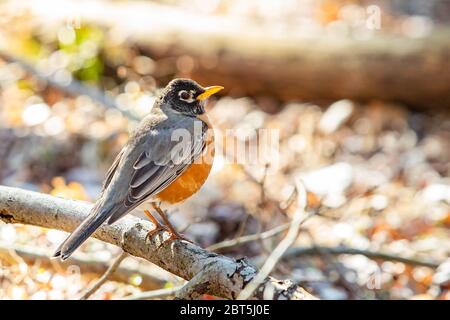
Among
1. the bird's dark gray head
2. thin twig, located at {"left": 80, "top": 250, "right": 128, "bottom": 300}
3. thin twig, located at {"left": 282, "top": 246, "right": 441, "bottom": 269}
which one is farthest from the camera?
thin twig, located at {"left": 282, "top": 246, "right": 441, "bottom": 269}

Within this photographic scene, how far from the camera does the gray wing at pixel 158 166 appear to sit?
310 centimetres

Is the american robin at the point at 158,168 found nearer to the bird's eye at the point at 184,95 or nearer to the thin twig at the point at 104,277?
the bird's eye at the point at 184,95

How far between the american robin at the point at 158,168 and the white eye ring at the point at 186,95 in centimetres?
11

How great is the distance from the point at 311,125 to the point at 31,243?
3071 mm

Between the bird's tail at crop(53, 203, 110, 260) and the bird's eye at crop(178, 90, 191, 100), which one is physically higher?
the bird's eye at crop(178, 90, 191, 100)

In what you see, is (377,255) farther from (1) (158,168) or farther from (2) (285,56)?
(2) (285,56)

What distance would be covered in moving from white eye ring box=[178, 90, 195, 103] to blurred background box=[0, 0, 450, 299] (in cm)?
122

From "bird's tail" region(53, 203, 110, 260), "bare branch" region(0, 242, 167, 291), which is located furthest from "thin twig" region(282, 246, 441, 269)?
"bird's tail" region(53, 203, 110, 260)

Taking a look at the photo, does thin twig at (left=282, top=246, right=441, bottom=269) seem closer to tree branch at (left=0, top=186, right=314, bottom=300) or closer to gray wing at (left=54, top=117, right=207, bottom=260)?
gray wing at (left=54, top=117, right=207, bottom=260)

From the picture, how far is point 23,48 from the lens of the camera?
23.1 feet

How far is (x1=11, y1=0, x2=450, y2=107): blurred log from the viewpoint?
271 inches

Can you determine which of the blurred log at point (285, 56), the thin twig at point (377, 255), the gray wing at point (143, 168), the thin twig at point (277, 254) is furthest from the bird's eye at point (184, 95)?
the blurred log at point (285, 56)

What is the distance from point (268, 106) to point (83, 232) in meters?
4.44
